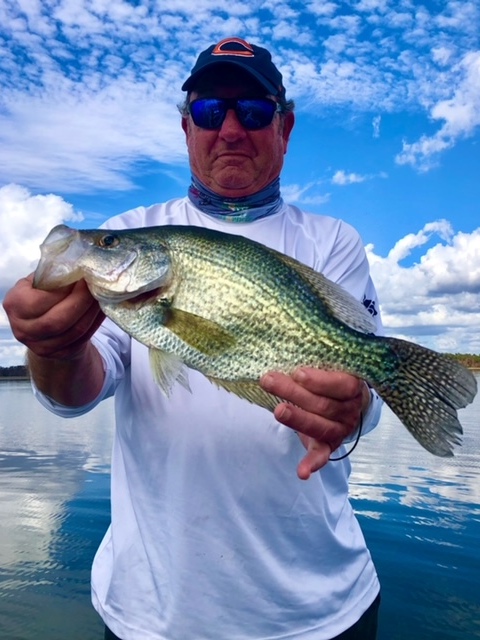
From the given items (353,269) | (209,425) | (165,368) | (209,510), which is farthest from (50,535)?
(353,269)

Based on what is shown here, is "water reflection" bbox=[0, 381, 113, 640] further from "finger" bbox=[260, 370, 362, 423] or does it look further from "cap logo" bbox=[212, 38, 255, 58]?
"cap logo" bbox=[212, 38, 255, 58]

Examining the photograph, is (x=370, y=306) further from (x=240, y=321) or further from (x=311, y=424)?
(x=311, y=424)

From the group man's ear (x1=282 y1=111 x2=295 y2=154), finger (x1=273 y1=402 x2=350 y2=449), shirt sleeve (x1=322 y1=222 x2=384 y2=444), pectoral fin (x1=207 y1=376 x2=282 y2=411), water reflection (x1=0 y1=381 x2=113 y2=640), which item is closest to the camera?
finger (x1=273 y1=402 x2=350 y2=449)

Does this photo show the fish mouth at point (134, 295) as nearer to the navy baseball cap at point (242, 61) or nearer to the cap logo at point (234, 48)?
the navy baseball cap at point (242, 61)

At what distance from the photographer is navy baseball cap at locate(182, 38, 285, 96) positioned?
355 centimetres

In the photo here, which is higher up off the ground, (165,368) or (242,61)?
(242,61)

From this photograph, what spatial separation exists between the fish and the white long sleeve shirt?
1.13 feet

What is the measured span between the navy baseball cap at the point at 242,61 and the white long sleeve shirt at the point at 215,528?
176 centimetres

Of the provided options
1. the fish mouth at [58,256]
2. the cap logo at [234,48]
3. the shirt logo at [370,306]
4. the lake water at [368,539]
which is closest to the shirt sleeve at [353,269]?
the shirt logo at [370,306]

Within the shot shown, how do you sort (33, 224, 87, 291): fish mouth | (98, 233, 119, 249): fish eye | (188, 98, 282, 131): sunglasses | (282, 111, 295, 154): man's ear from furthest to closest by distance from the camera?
(282, 111, 295, 154): man's ear → (188, 98, 282, 131): sunglasses → (98, 233, 119, 249): fish eye → (33, 224, 87, 291): fish mouth

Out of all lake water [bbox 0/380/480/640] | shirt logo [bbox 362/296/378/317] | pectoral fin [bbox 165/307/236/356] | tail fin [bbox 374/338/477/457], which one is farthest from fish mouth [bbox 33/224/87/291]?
lake water [bbox 0/380/480/640]

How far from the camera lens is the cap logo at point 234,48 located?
361 centimetres

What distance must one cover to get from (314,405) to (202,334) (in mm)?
616

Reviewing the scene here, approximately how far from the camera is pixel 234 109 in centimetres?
360
